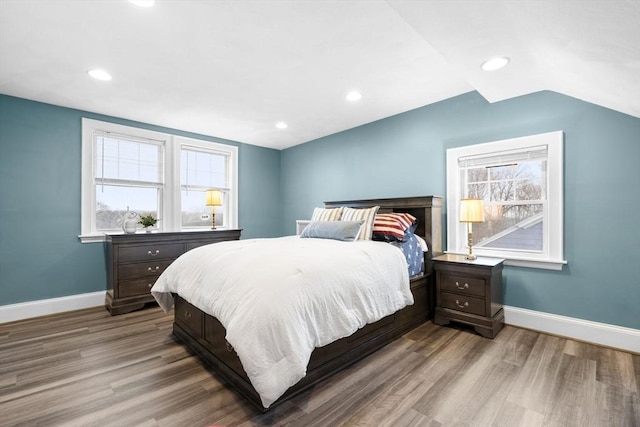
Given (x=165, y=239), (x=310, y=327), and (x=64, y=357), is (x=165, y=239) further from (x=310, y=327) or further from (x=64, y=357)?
→ (x=310, y=327)

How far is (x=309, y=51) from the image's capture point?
2318 mm

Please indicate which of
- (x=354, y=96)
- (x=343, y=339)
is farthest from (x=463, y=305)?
(x=354, y=96)

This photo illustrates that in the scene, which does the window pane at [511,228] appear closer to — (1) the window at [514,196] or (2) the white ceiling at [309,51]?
(1) the window at [514,196]

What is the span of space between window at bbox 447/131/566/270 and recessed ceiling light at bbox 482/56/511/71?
1.00 m

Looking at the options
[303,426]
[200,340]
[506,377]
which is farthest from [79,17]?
[506,377]

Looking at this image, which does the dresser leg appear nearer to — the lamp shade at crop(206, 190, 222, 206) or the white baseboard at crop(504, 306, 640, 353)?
the white baseboard at crop(504, 306, 640, 353)

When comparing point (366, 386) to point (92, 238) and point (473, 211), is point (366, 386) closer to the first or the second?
point (473, 211)

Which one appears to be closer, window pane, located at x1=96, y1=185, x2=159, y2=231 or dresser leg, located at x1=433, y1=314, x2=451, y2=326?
dresser leg, located at x1=433, y1=314, x2=451, y2=326

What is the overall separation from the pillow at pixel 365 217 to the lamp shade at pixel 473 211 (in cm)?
89

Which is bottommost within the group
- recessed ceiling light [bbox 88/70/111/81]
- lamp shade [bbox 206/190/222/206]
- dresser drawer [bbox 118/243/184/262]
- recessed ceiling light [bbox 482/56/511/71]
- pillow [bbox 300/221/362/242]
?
dresser drawer [bbox 118/243/184/262]

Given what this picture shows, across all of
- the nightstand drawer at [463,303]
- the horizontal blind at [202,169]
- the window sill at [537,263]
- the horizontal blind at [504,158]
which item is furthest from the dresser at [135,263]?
the window sill at [537,263]

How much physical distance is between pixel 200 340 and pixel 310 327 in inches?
44.7

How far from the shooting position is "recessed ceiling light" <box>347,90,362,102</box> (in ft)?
10.3

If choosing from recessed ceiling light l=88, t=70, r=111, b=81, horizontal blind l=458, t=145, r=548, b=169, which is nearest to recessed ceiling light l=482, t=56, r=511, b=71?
horizontal blind l=458, t=145, r=548, b=169
